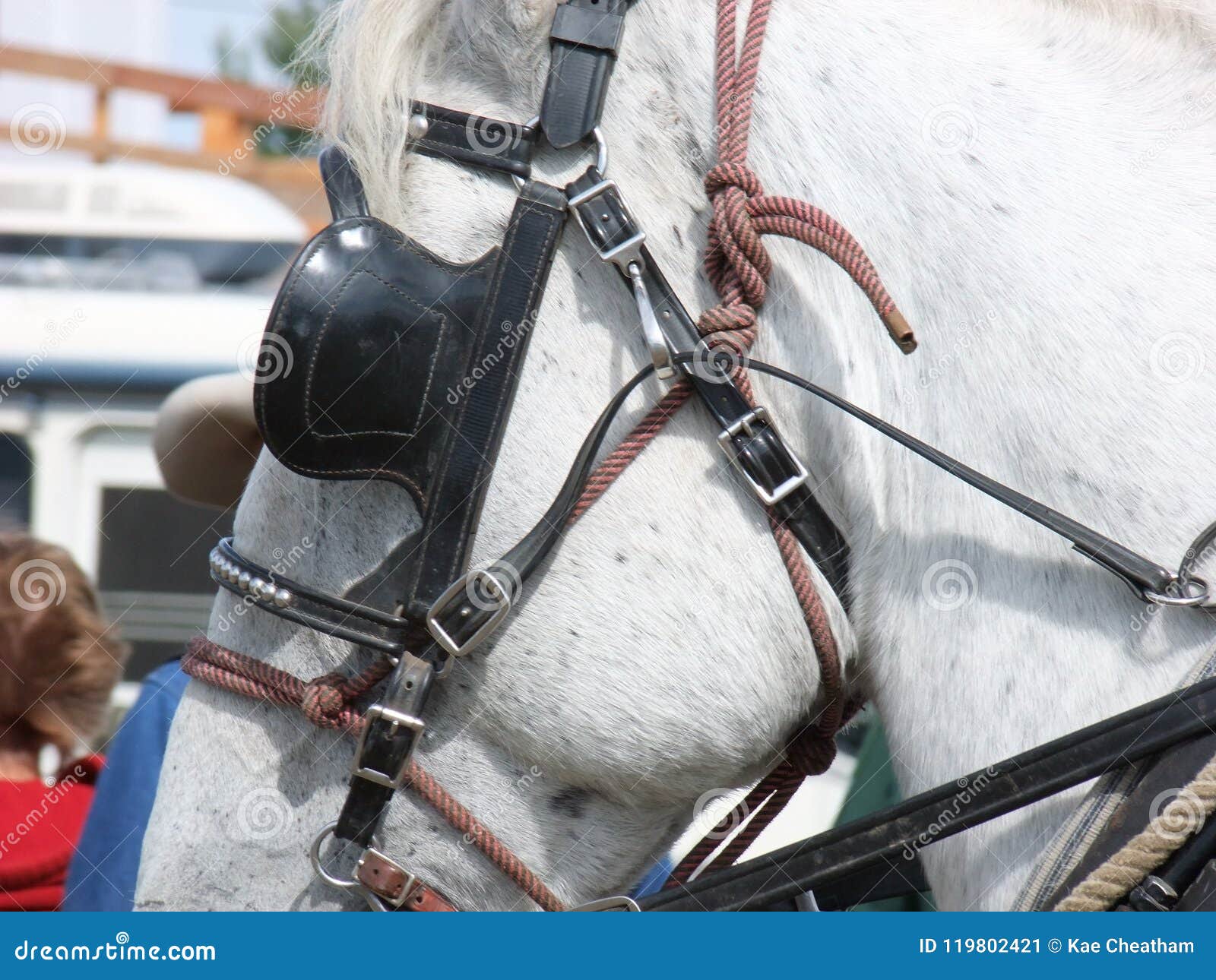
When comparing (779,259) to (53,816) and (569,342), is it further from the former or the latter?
(53,816)

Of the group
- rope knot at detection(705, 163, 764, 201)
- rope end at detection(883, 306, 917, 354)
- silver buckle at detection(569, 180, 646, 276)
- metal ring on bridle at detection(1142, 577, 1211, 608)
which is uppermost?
rope knot at detection(705, 163, 764, 201)

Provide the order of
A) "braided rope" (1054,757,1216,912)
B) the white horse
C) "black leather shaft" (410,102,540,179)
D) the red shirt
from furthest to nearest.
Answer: the red shirt, "black leather shaft" (410,102,540,179), the white horse, "braided rope" (1054,757,1216,912)

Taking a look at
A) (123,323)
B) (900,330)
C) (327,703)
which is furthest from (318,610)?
(123,323)

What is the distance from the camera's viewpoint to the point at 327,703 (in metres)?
1.29

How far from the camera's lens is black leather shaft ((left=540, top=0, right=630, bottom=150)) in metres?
1.21

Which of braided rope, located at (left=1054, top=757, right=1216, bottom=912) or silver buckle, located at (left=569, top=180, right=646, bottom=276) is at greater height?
silver buckle, located at (left=569, top=180, right=646, bottom=276)

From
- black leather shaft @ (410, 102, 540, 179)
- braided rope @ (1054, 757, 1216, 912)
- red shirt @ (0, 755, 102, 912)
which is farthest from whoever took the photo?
red shirt @ (0, 755, 102, 912)

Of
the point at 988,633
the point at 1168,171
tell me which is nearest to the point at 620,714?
the point at 988,633

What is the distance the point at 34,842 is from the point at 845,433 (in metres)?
2.19

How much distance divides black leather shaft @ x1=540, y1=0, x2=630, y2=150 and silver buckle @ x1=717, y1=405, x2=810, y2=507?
34 centimetres

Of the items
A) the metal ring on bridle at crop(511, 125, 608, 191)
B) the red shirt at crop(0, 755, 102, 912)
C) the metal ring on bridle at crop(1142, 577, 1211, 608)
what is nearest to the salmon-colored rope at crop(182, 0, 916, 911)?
the metal ring on bridle at crop(511, 125, 608, 191)

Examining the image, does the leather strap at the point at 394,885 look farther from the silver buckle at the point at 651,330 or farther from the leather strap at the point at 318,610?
the silver buckle at the point at 651,330

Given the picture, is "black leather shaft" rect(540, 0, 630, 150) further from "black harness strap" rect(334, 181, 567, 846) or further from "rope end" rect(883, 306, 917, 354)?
"rope end" rect(883, 306, 917, 354)

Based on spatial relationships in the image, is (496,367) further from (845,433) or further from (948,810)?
(948,810)
